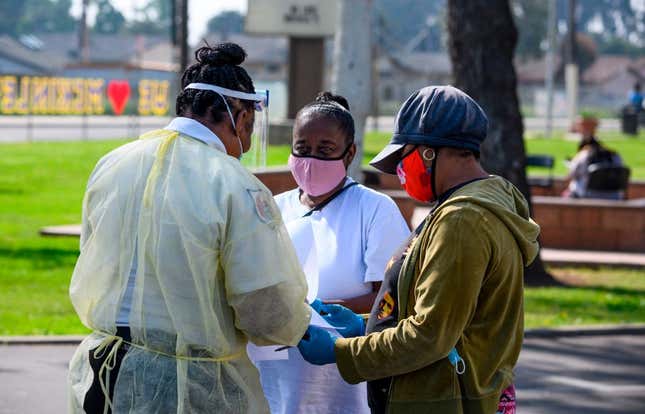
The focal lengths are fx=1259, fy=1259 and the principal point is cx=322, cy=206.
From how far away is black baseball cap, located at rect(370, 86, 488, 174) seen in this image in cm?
354

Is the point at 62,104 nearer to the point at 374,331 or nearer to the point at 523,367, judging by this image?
the point at 523,367

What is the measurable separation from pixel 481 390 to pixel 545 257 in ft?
34.9

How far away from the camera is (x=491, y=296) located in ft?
11.3

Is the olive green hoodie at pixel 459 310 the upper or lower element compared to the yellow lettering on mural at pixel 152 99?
upper

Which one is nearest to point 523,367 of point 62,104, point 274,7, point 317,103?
point 317,103

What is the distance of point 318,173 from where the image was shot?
4.55 metres

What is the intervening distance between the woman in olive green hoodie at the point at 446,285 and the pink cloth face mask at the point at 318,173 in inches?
32.7

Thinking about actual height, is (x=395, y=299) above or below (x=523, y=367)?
above

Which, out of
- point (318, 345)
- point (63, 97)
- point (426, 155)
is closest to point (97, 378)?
point (318, 345)

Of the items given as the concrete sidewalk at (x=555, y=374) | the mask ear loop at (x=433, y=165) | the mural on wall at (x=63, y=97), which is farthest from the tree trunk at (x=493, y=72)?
the mural on wall at (x=63, y=97)

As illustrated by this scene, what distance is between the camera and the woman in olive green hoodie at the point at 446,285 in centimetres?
336

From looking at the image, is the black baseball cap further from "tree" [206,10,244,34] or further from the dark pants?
"tree" [206,10,244,34]

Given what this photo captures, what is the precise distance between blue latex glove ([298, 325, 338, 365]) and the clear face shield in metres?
0.60

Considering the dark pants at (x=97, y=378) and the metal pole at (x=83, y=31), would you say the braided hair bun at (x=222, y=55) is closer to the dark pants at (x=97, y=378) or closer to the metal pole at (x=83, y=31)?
the dark pants at (x=97, y=378)
